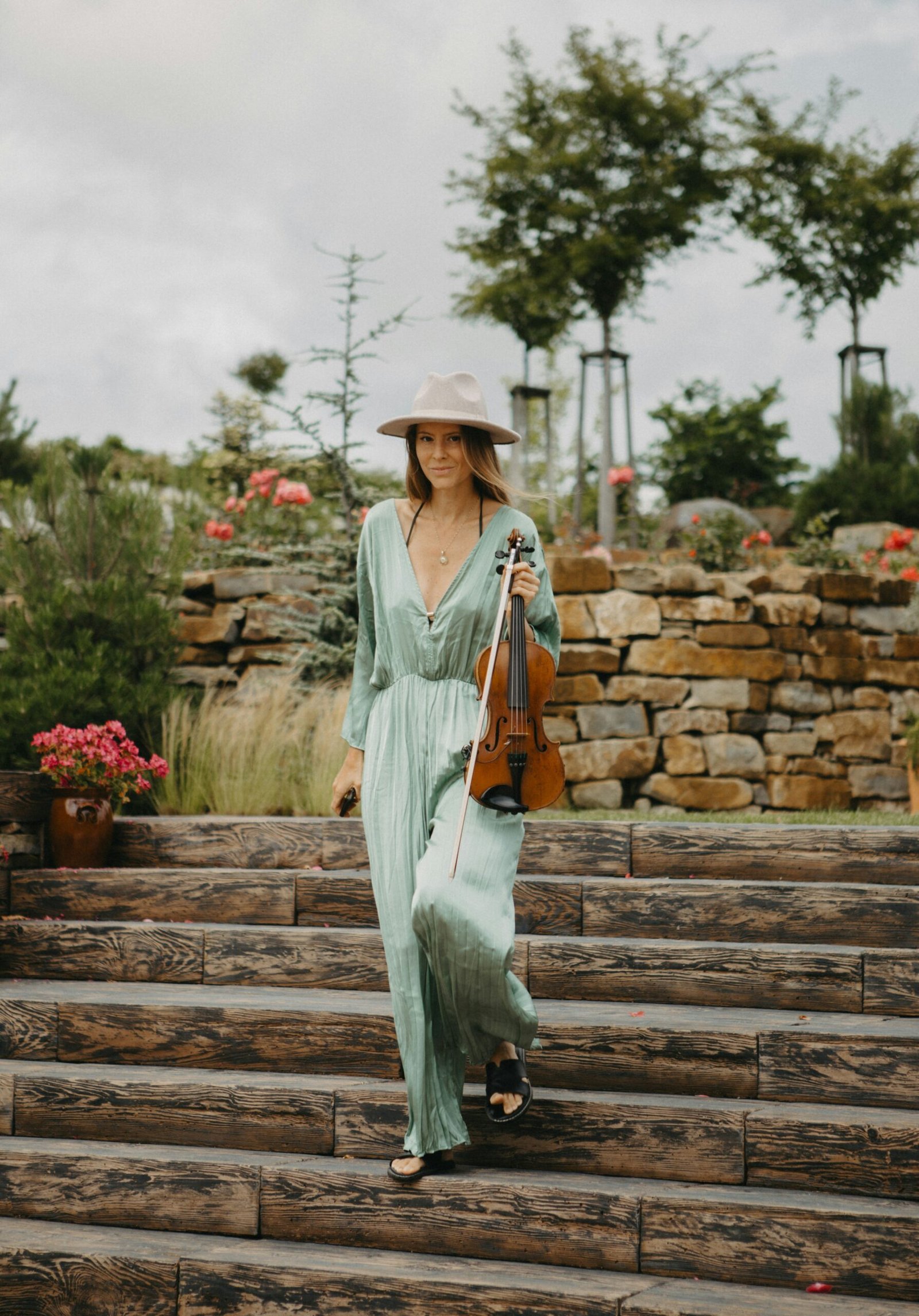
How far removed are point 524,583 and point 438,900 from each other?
78cm

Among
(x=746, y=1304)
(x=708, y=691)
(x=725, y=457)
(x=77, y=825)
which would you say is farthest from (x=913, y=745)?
(x=725, y=457)

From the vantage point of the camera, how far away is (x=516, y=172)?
1514 cm

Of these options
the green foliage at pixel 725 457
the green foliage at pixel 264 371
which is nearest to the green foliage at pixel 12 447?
the green foliage at pixel 264 371

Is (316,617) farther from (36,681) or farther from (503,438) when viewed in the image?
(503,438)

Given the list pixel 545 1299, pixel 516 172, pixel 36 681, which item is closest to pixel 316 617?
pixel 36 681

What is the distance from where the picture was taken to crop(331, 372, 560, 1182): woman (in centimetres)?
293

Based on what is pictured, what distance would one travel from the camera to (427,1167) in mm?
3125

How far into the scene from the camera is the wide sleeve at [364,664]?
11.2ft

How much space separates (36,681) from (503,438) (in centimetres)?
369

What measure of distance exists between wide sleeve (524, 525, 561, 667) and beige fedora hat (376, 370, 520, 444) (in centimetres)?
30

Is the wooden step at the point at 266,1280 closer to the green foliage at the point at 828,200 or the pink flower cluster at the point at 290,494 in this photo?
the pink flower cluster at the point at 290,494

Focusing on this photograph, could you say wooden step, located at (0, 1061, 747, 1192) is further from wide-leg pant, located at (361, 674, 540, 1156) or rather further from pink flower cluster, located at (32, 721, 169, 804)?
pink flower cluster, located at (32, 721, 169, 804)

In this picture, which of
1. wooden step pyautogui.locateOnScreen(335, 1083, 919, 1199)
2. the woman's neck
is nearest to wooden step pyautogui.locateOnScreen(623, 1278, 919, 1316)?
wooden step pyautogui.locateOnScreen(335, 1083, 919, 1199)

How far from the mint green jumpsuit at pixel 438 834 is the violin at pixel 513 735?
95 millimetres
